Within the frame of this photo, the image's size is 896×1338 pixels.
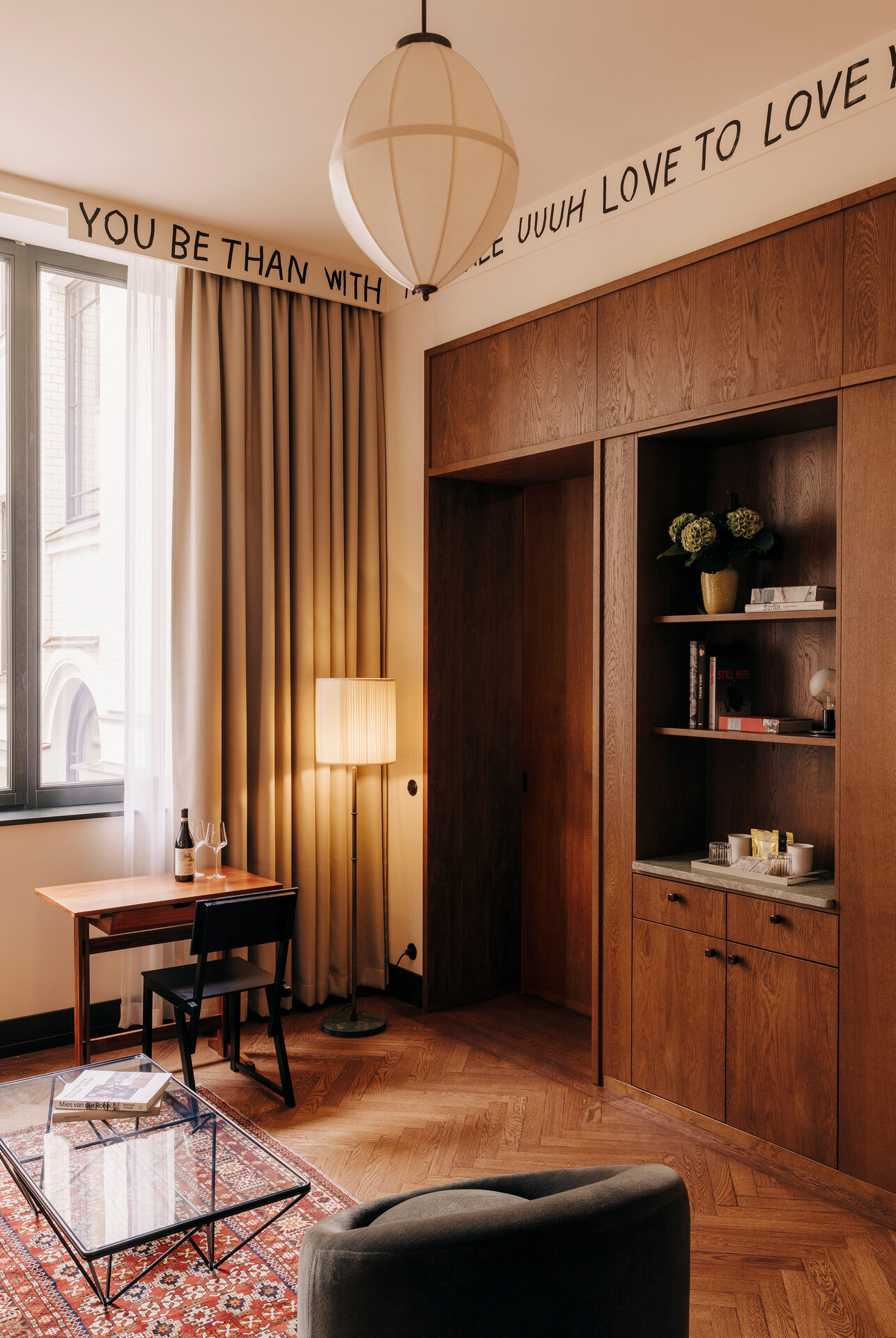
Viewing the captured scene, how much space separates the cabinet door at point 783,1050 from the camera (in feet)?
8.82

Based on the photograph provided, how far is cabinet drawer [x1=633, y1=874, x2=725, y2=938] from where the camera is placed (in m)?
2.99

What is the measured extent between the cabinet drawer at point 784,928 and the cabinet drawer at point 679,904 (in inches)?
1.8

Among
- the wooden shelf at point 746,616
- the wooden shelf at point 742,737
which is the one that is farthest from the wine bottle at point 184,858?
the wooden shelf at point 746,616

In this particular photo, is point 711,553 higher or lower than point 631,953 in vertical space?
higher

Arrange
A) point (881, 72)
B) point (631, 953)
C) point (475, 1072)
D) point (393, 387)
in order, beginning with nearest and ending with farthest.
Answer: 1. point (881, 72)
2. point (631, 953)
3. point (475, 1072)
4. point (393, 387)

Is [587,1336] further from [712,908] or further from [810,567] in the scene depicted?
[810,567]

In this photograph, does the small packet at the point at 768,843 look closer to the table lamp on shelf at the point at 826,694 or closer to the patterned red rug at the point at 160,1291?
the table lamp on shelf at the point at 826,694

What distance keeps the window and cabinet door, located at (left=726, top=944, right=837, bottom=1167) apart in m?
2.48

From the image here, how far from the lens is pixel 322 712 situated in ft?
12.8

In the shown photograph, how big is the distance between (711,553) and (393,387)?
6.32 feet

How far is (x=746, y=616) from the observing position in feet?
9.72

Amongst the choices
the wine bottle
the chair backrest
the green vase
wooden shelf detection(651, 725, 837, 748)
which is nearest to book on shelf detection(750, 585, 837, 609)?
the green vase

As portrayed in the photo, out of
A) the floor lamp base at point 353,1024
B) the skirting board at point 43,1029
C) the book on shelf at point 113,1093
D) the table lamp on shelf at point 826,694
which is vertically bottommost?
the floor lamp base at point 353,1024

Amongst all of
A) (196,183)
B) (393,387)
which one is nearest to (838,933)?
(393,387)
